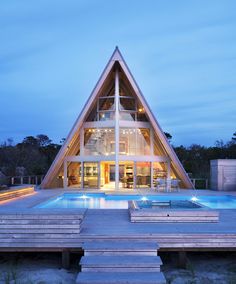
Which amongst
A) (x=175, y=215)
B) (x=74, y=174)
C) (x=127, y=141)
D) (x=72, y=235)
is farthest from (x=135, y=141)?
(x=72, y=235)

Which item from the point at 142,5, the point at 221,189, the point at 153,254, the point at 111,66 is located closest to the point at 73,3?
the point at 142,5

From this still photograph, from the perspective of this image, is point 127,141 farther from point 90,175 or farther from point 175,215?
point 175,215

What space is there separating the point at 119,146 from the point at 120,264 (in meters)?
11.8

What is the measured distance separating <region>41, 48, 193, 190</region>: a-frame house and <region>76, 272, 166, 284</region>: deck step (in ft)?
37.7

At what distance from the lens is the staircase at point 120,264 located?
18.0ft

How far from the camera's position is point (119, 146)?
17516 mm

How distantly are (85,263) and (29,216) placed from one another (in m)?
1.82

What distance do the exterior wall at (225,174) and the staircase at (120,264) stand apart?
33.6 feet

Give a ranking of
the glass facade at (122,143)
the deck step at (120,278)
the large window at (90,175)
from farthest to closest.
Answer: the large window at (90,175) < the glass facade at (122,143) < the deck step at (120,278)

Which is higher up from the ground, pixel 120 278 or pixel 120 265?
pixel 120 265

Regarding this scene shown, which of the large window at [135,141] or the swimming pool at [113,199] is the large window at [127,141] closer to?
the large window at [135,141]

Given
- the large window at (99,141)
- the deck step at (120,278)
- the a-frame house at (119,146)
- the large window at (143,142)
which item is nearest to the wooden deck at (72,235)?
the deck step at (120,278)

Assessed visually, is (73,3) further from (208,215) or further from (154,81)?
(154,81)

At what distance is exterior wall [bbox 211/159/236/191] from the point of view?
52.1ft
